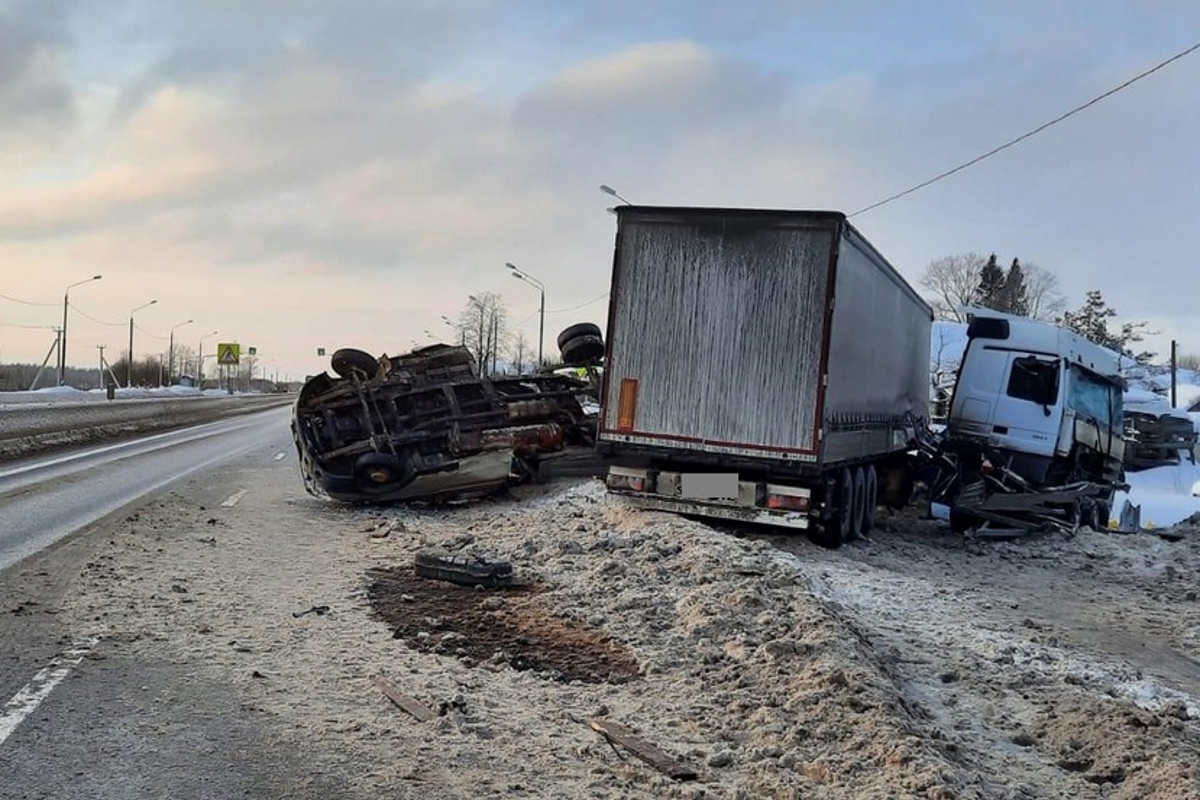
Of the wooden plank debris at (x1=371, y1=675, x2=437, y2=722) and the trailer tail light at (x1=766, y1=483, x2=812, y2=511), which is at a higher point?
the trailer tail light at (x1=766, y1=483, x2=812, y2=511)

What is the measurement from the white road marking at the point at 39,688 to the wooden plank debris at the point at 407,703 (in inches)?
62.0

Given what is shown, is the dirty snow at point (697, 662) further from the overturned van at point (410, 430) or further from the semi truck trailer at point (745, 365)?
the overturned van at point (410, 430)

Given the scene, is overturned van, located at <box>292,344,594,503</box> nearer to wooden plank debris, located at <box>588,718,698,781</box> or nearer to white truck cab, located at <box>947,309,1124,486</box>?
white truck cab, located at <box>947,309,1124,486</box>

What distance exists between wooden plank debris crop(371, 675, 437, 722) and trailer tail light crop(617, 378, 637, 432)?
226 inches

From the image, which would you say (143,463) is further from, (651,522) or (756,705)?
(756,705)

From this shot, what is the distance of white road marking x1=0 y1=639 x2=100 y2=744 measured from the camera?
4.36 metres

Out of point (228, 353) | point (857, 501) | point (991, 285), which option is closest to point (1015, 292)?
point (991, 285)

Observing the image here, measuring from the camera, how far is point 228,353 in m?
90.5

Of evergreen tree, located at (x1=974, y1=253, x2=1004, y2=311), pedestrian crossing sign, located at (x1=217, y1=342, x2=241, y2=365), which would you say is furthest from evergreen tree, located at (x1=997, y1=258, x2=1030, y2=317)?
pedestrian crossing sign, located at (x1=217, y1=342, x2=241, y2=365)

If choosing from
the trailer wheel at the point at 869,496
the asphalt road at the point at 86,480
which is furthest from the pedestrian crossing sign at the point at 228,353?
the trailer wheel at the point at 869,496

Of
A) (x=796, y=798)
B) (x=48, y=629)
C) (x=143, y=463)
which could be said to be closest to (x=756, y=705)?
(x=796, y=798)

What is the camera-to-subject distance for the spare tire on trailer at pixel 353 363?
1268 centimetres

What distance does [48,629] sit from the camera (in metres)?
5.90

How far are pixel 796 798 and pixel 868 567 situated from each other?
21.0 ft
